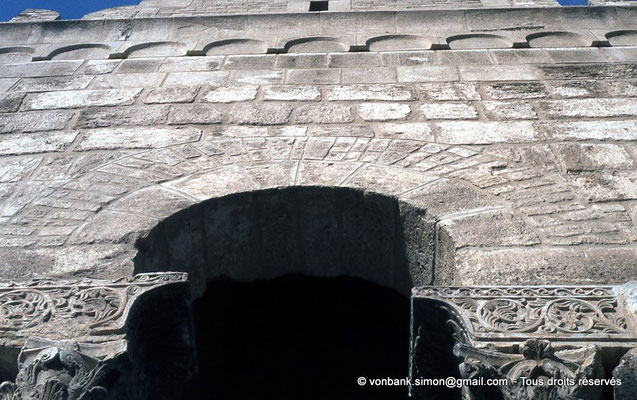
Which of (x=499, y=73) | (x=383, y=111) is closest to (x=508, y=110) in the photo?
(x=499, y=73)

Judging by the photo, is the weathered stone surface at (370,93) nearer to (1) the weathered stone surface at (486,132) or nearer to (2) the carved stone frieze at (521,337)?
Result: (1) the weathered stone surface at (486,132)

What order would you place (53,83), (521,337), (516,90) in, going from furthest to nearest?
1. (53,83)
2. (516,90)
3. (521,337)

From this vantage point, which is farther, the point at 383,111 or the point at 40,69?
the point at 40,69

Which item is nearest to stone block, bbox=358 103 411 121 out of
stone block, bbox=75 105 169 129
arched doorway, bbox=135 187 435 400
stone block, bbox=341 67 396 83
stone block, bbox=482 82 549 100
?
stone block, bbox=341 67 396 83

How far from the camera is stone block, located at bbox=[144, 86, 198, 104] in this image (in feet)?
15.5

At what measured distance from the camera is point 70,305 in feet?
9.07

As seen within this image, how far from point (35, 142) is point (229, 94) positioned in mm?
1169

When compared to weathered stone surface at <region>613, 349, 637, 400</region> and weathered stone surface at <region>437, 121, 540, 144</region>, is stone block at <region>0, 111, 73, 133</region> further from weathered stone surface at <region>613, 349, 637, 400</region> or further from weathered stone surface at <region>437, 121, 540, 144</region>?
weathered stone surface at <region>613, 349, 637, 400</region>

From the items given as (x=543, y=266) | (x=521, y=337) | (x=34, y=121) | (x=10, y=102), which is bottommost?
(x=521, y=337)

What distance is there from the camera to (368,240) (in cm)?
368

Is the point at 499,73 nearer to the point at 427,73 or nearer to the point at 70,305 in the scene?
the point at 427,73

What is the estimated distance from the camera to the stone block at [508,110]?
439cm

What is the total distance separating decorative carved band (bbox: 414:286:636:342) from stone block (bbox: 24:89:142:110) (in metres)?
2.72

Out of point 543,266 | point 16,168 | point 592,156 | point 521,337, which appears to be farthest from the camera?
point 16,168
